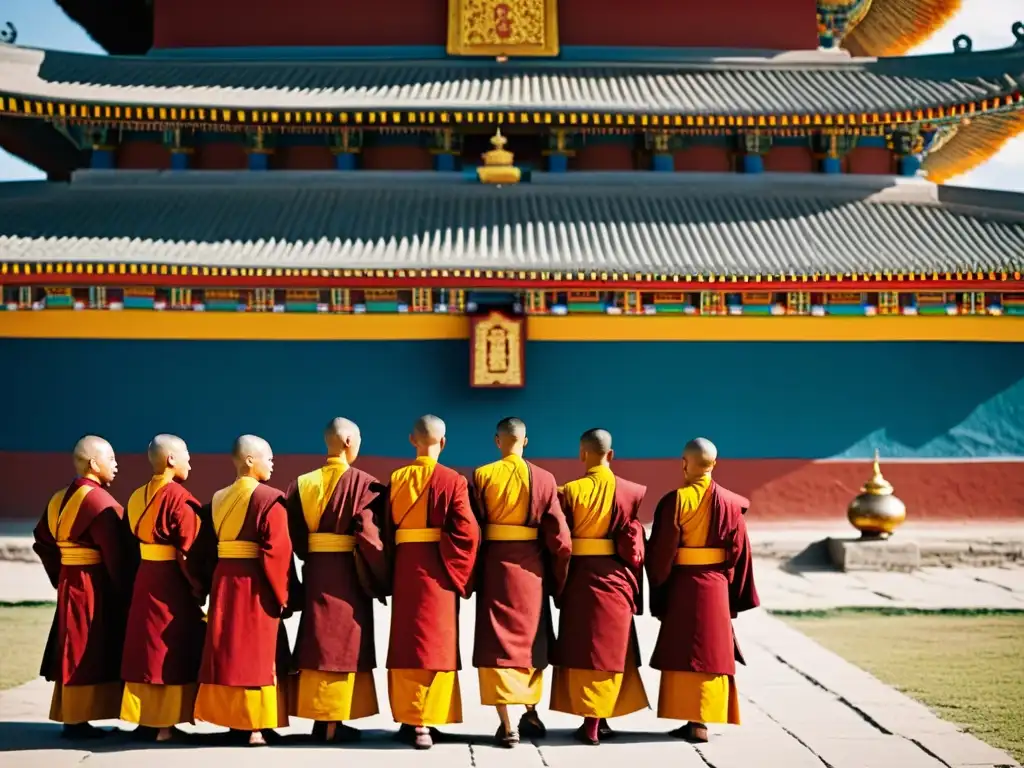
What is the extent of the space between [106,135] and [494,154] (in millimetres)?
5284

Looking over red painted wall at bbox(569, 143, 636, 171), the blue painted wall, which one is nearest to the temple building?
the blue painted wall

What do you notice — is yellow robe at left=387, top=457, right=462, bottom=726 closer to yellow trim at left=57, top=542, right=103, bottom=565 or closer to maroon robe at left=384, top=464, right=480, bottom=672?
maroon robe at left=384, top=464, right=480, bottom=672

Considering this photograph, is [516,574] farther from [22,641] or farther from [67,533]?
[22,641]

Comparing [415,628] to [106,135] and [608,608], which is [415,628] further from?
[106,135]

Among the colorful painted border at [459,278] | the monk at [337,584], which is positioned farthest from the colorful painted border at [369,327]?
the monk at [337,584]

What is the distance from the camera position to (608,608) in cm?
664

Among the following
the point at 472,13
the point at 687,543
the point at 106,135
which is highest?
the point at 472,13

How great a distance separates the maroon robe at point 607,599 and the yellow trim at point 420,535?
730mm

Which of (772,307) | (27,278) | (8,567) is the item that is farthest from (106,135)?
(772,307)

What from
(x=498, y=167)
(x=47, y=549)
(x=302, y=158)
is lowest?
(x=47, y=549)

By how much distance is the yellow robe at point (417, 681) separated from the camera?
650 cm

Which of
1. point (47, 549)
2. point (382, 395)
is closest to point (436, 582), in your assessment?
point (47, 549)

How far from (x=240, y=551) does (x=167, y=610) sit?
0.51 m

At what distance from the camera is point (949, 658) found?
8820 millimetres
